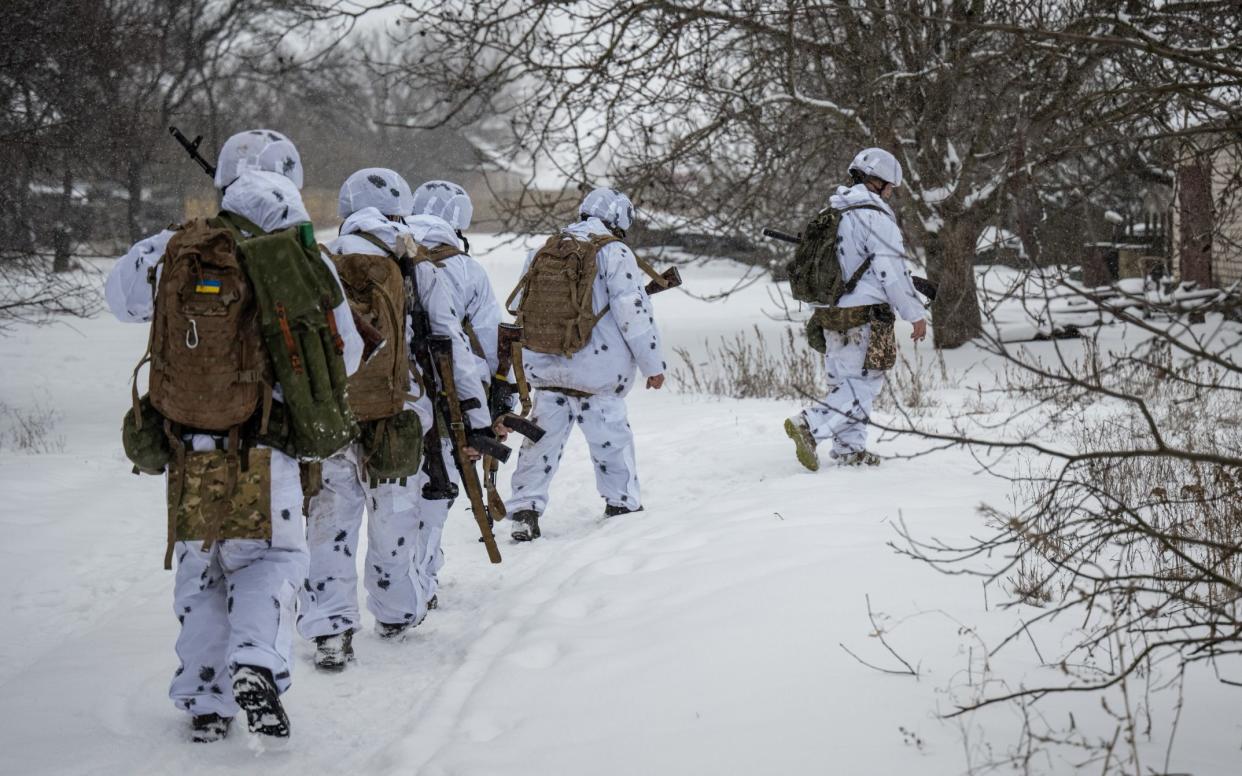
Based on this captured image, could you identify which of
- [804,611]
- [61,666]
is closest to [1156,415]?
[804,611]

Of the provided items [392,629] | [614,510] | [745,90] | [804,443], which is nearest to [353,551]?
[392,629]

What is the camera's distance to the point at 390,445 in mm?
4414

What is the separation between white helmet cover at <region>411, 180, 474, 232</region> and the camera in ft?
17.9

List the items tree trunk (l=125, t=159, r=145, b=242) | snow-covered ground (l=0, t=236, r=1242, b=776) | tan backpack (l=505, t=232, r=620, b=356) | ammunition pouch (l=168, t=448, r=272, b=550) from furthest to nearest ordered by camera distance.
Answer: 1. tree trunk (l=125, t=159, r=145, b=242)
2. tan backpack (l=505, t=232, r=620, b=356)
3. ammunition pouch (l=168, t=448, r=272, b=550)
4. snow-covered ground (l=0, t=236, r=1242, b=776)

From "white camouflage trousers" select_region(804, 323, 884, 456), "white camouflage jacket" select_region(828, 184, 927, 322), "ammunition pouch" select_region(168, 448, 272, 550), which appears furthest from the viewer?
"white camouflage trousers" select_region(804, 323, 884, 456)

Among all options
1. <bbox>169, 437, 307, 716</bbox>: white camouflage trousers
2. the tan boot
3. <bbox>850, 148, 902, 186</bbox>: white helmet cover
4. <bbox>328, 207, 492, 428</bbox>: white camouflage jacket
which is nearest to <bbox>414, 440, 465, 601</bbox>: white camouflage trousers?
<bbox>328, 207, 492, 428</bbox>: white camouflage jacket

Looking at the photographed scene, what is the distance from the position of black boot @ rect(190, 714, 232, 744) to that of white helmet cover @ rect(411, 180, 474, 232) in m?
2.64

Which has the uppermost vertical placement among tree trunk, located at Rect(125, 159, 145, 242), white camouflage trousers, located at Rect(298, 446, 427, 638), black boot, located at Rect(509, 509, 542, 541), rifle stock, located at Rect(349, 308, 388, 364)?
tree trunk, located at Rect(125, 159, 145, 242)

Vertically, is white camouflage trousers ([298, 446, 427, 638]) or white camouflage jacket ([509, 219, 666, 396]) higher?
white camouflage jacket ([509, 219, 666, 396])

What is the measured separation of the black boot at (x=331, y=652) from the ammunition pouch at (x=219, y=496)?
105 centimetres

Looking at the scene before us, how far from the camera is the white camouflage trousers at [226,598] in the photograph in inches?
141

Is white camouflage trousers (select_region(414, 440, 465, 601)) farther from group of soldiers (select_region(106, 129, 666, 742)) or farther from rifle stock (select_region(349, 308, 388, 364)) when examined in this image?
rifle stock (select_region(349, 308, 388, 364))

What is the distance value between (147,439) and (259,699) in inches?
34.5

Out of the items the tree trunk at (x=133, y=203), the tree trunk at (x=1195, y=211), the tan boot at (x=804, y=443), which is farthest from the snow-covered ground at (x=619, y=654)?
the tree trunk at (x=133, y=203)
